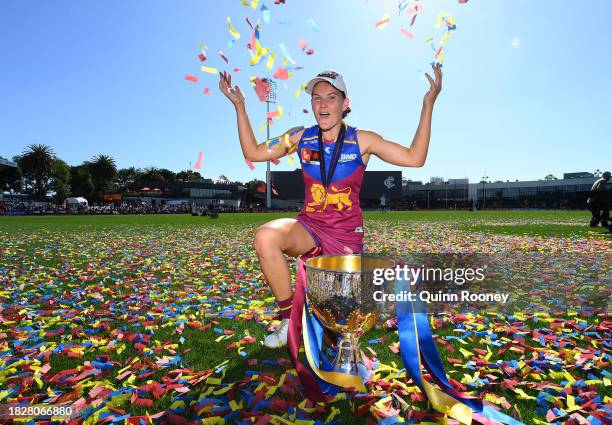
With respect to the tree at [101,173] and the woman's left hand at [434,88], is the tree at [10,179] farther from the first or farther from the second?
the woman's left hand at [434,88]

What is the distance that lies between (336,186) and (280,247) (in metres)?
0.84

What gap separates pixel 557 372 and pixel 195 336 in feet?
11.5

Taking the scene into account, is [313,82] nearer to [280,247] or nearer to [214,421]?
[280,247]

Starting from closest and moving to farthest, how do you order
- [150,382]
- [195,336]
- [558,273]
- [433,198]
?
[150,382]
[195,336]
[558,273]
[433,198]

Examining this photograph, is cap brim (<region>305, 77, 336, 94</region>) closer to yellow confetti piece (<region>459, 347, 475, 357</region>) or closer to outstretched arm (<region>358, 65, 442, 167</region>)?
outstretched arm (<region>358, 65, 442, 167</region>)

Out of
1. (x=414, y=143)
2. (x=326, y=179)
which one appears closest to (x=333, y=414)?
(x=326, y=179)

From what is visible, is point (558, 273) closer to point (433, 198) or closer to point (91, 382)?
point (91, 382)

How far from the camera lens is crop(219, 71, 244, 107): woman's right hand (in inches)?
155

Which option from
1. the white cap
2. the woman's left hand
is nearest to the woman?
the white cap

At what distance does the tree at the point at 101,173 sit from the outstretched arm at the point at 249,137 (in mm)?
112360

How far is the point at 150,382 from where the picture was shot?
2.92 meters

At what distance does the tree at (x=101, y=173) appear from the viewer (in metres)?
102

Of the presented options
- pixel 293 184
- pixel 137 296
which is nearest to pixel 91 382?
pixel 137 296

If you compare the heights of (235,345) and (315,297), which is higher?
(315,297)
